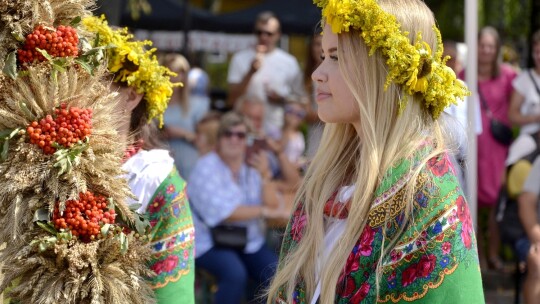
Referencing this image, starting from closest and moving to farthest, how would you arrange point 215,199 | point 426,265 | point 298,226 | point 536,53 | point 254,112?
point 426,265
point 298,226
point 215,199
point 536,53
point 254,112

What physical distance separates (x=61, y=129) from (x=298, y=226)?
76cm

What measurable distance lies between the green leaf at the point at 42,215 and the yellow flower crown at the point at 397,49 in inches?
37.6

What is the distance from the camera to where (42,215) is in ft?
8.26

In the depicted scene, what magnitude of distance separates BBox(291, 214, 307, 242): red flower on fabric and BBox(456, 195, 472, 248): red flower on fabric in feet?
1.63

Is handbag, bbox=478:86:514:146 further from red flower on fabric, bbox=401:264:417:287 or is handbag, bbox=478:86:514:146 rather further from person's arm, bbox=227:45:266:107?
red flower on fabric, bbox=401:264:417:287

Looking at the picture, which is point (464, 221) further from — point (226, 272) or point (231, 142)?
point (231, 142)

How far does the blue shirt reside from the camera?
6098 millimetres

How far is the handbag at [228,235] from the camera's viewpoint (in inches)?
240

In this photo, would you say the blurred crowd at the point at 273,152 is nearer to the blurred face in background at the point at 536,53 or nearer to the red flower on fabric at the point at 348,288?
the blurred face in background at the point at 536,53

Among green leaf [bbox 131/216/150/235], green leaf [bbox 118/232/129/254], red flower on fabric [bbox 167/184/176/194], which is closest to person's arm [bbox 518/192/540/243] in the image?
red flower on fabric [bbox 167/184/176/194]

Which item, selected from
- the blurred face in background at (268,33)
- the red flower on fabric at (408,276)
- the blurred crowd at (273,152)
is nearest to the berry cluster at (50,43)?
the red flower on fabric at (408,276)

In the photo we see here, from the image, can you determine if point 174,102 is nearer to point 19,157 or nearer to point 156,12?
point 156,12

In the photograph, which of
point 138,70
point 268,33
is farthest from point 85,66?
point 268,33

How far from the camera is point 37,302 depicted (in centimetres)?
251
